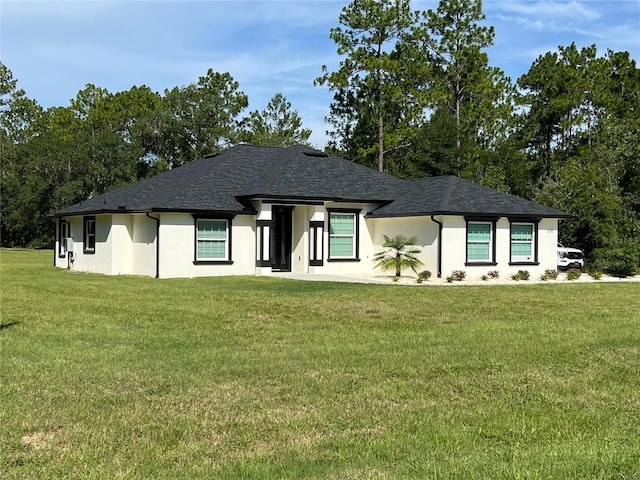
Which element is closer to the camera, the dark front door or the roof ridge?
the roof ridge

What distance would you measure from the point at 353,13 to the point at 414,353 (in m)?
38.0

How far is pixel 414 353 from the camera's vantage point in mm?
9359

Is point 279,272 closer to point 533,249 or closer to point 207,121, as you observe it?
point 533,249

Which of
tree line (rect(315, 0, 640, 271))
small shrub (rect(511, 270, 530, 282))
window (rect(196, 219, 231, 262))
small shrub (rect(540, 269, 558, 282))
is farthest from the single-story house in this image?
tree line (rect(315, 0, 640, 271))

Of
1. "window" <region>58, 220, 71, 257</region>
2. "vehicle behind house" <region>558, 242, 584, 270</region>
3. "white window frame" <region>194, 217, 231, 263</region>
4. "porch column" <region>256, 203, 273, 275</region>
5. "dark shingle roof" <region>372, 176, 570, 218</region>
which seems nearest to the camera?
"dark shingle roof" <region>372, 176, 570, 218</region>

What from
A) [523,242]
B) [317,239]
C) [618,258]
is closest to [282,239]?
[317,239]

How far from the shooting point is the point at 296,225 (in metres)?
26.6

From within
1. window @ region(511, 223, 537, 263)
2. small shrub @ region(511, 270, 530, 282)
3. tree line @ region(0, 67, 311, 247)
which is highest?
tree line @ region(0, 67, 311, 247)

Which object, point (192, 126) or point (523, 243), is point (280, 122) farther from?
point (523, 243)

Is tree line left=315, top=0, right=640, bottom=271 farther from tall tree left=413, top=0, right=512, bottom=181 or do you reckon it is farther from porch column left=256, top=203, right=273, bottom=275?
porch column left=256, top=203, right=273, bottom=275

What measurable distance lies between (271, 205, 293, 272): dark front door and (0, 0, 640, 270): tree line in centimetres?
1384

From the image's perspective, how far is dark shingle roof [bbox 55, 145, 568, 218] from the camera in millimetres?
24500

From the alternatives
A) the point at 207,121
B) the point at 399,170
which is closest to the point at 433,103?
the point at 399,170

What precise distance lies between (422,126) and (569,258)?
19012 mm
